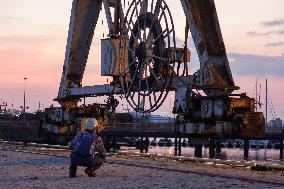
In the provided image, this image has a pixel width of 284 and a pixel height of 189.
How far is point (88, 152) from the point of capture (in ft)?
39.1

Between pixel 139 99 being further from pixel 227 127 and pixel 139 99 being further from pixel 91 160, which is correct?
pixel 91 160

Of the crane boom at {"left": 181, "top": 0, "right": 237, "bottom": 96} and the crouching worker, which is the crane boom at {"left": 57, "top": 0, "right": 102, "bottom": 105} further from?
the crouching worker

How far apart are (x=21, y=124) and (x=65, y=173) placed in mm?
61684

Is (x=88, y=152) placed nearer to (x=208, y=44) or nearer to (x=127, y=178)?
(x=127, y=178)

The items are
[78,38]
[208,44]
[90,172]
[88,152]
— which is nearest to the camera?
[90,172]

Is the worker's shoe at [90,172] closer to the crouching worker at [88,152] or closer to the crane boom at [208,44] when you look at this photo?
the crouching worker at [88,152]

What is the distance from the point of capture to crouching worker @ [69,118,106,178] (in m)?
11.8

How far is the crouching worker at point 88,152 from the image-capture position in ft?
38.5

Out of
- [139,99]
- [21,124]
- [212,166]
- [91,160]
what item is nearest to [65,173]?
[91,160]

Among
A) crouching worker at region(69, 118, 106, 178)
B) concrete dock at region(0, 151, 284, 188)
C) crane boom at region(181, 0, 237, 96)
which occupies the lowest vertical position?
concrete dock at region(0, 151, 284, 188)

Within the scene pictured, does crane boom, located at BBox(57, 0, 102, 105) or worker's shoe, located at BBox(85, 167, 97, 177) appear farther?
crane boom, located at BBox(57, 0, 102, 105)

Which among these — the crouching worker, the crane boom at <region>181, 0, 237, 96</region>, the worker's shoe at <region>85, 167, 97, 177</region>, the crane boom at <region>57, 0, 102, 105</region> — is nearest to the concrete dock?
the worker's shoe at <region>85, 167, 97, 177</region>

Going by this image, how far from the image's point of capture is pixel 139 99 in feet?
67.3

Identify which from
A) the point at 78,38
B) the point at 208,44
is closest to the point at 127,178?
the point at 208,44
